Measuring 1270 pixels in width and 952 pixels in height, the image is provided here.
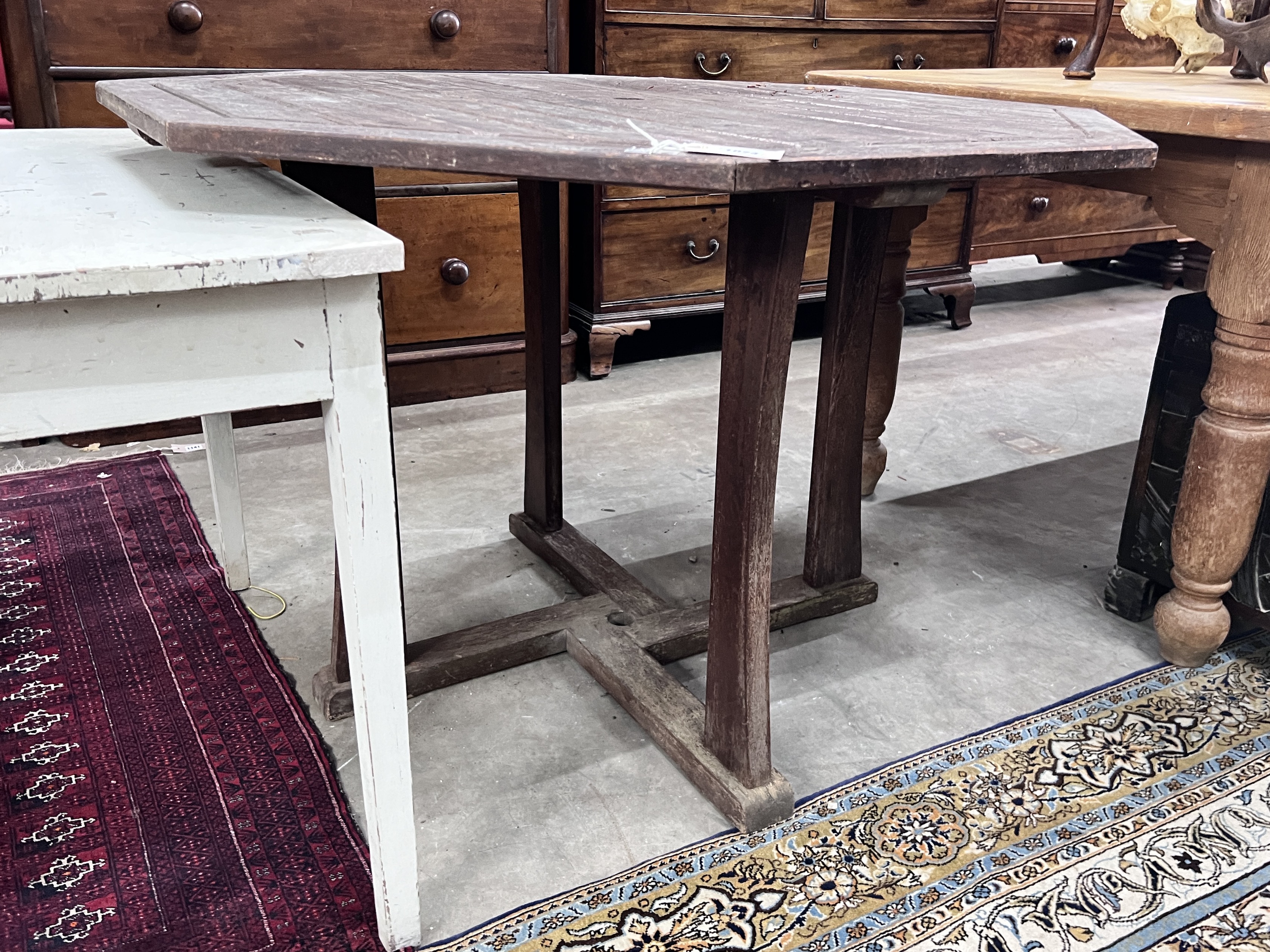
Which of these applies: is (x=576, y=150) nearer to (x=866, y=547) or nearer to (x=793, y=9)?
(x=866, y=547)

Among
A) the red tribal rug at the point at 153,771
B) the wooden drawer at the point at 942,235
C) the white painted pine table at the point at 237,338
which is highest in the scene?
the white painted pine table at the point at 237,338

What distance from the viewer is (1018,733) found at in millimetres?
1354

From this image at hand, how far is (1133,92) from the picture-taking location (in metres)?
1.44

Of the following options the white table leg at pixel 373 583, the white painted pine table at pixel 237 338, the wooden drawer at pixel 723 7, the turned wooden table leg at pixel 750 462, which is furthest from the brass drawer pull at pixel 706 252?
the white table leg at pixel 373 583

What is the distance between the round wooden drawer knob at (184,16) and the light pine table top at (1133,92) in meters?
1.20

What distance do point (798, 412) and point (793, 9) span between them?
1063mm

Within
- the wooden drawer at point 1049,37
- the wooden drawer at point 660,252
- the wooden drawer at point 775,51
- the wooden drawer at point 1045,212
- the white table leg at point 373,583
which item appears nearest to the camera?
the white table leg at point 373,583

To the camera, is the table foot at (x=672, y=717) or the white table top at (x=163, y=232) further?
the table foot at (x=672, y=717)

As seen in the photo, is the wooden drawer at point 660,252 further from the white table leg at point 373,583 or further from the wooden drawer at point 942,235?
the white table leg at point 373,583

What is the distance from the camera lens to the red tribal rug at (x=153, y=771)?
104 cm

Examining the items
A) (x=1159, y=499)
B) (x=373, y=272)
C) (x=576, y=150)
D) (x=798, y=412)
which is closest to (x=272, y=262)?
(x=373, y=272)

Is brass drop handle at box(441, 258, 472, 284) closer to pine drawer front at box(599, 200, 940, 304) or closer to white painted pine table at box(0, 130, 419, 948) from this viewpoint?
pine drawer front at box(599, 200, 940, 304)

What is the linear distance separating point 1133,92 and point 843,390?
566 millimetres

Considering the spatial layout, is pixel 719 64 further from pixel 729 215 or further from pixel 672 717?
pixel 672 717
